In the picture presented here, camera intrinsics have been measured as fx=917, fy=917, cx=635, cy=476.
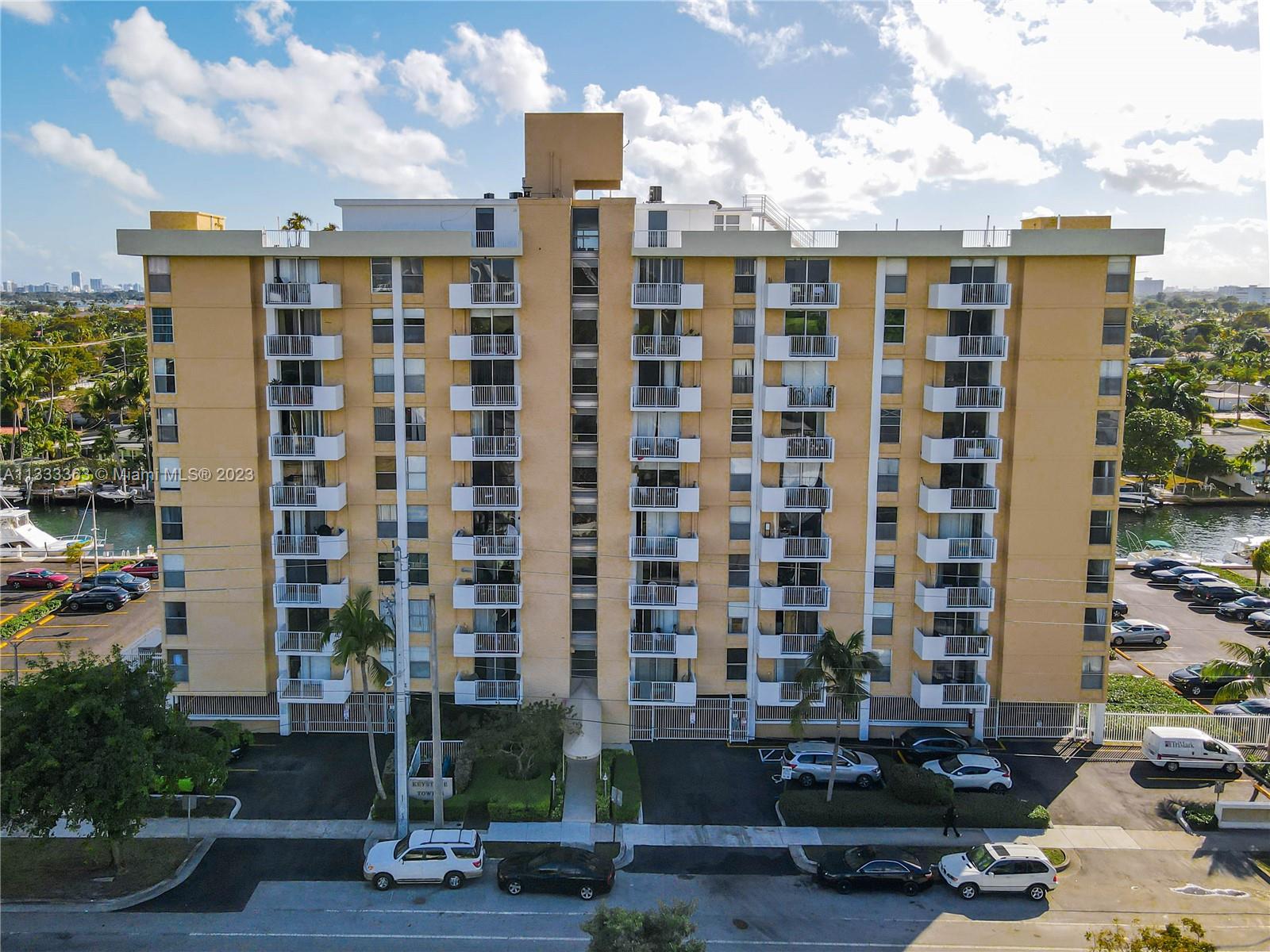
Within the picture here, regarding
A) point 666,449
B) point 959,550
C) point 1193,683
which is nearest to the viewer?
point 666,449

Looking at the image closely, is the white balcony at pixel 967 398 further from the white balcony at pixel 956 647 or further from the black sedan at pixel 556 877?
→ the black sedan at pixel 556 877

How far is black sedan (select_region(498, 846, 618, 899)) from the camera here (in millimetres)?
29391

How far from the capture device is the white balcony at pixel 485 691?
3875cm

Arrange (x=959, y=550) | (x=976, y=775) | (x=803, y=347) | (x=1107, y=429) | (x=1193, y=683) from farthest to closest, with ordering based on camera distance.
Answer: (x=1193, y=683)
(x=959, y=550)
(x=1107, y=429)
(x=803, y=347)
(x=976, y=775)

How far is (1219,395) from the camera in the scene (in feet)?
438

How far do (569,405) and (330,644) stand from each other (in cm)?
1436

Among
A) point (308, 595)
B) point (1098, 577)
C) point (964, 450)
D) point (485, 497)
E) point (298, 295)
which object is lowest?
point (308, 595)

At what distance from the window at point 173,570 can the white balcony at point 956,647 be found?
31.2 m

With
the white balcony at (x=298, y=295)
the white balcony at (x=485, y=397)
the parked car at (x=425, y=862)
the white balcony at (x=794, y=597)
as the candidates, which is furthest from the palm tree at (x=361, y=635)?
the white balcony at (x=794, y=597)

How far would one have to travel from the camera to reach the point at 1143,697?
146 ft

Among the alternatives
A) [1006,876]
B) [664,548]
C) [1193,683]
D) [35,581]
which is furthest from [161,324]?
[1193,683]

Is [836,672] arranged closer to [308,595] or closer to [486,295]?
[486,295]

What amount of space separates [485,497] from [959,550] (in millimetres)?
19694

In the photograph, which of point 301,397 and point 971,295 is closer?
point 971,295
